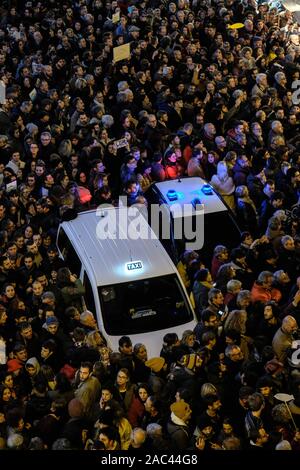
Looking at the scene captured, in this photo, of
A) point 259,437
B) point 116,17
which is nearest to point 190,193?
point 259,437

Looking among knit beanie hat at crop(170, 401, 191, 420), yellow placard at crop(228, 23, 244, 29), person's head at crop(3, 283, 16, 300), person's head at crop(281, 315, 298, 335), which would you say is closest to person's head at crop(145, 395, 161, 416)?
knit beanie hat at crop(170, 401, 191, 420)

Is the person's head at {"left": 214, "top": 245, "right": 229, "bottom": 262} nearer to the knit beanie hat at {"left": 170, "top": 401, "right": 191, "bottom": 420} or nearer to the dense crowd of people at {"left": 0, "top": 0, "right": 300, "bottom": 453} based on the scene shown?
the dense crowd of people at {"left": 0, "top": 0, "right": 300, "bottom": 453}

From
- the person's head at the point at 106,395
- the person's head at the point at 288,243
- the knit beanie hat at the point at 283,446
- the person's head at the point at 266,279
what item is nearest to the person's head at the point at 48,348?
the person's head at the point at 106,395

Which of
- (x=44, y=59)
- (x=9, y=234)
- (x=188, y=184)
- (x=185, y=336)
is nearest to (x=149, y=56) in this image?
(x=44, y=59)

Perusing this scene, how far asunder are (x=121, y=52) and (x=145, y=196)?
4.58 metres

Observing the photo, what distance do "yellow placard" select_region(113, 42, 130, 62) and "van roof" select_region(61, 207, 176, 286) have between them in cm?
546

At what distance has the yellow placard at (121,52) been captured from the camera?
629 inches

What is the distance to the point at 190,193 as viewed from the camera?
11961mm

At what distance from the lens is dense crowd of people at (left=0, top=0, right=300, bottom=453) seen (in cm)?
780

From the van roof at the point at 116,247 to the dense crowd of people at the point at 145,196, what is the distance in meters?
0.33

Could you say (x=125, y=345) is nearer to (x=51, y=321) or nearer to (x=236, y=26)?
(x=51, y=321)

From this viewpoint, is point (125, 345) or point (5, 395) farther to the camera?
point (125, 345)

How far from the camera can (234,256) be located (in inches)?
409

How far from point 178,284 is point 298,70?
8232 mm
